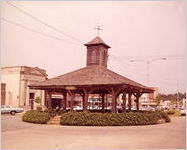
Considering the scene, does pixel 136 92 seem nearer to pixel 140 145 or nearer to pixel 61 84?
pixel 61 84

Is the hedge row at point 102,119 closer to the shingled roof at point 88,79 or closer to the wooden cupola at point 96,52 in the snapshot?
the shingled roof at point 88,79

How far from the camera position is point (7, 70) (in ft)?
183

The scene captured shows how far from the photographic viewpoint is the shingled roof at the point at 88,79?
2233 cm

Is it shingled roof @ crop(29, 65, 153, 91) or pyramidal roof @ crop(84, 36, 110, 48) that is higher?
pyramidal roof @ crop(84, 36, 110, 48)

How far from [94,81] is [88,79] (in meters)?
1.16

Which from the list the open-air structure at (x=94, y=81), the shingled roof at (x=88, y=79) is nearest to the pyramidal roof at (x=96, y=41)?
the open-air structure at (x=94, y=81)

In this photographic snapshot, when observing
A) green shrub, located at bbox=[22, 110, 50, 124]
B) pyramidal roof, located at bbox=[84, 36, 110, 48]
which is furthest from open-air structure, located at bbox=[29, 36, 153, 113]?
green shrub, located at bbox=[22, 110, 50, 124]

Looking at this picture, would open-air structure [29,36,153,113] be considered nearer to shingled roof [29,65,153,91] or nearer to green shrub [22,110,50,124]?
shingled roof [29,65,153,91]

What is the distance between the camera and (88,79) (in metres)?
23.7

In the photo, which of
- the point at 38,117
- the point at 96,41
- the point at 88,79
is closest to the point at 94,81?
the point at 88,79

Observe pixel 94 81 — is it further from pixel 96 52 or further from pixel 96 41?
pixel 96 41

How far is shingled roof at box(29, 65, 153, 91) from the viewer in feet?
73.3

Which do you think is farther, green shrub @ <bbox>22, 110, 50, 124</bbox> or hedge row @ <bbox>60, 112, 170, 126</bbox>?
green shrub @ <bbox>22, 110, 50, 124</bbox>

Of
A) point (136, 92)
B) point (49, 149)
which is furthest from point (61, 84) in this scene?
point (49, 149)
